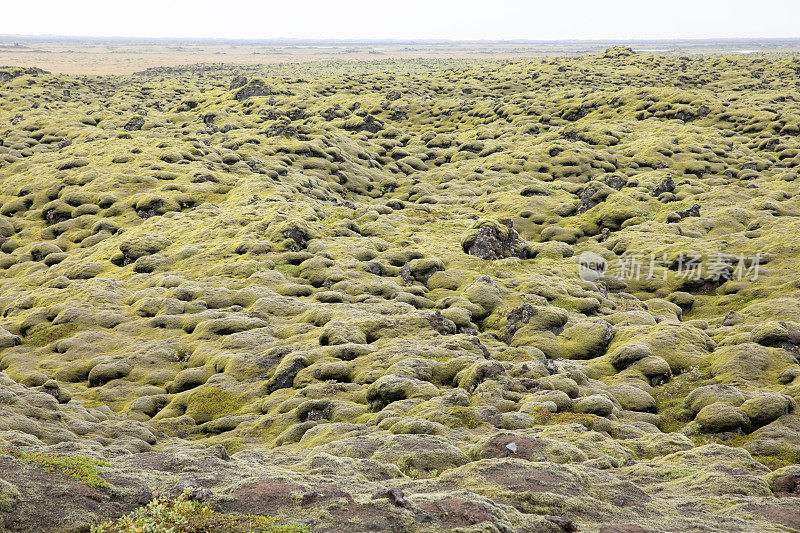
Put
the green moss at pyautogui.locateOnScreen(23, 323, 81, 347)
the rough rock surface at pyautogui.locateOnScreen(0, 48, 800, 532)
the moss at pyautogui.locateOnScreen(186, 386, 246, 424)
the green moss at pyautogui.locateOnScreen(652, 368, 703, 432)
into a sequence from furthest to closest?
the green moss at pyautogui.locateOnScreen(23, 323, 81, 347), the moss at pyautogui.locateOnScreen(186, 386, 246, 424), the green moss at pyautogui.locateOnScreen(652, 368, 703, 432), the rough rock surface at pyautogui.locateOnScreen(0, 48, 800, 532)

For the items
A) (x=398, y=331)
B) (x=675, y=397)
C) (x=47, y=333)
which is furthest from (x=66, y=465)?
(x=675, y=397)

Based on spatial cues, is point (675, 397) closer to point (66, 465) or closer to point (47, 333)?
point (66, 465)

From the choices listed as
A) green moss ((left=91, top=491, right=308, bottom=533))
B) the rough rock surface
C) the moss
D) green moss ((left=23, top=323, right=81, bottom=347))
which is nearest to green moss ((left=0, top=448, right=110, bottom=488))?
the rough rock surface

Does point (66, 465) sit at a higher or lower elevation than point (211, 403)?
higher

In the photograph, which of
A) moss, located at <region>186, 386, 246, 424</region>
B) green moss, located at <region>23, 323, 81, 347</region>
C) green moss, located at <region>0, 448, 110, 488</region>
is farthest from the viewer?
green moss, located at <region>23, 323, 81, 347</region>

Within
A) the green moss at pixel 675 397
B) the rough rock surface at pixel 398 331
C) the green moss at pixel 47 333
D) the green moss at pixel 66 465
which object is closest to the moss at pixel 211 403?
the rough rock surface at pixel 398 331

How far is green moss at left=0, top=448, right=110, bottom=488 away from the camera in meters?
11.3

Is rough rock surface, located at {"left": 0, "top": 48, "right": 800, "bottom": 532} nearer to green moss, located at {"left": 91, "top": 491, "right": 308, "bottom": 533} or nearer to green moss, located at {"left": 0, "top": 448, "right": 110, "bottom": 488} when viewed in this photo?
green moss, located at {"left": 0, "top": 448, "right": 110, "bottom": 488}

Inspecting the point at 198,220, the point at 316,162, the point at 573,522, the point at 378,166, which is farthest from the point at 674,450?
the point at 378,166

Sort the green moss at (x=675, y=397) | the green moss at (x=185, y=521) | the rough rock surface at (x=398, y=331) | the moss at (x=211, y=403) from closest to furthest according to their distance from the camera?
1. the green moss at (x=185, y=521)
2. the rough rock surface at (x=398, y=331)
3. the green moss at (x=675, y=397)
4. the moss at (x=211, y=403)

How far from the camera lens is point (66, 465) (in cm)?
1173

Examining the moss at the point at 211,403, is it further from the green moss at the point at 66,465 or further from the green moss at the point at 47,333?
the green moss at the point at 47,333

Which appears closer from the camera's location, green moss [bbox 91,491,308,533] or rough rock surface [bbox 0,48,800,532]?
green moss [bbox 91,491,308,533]

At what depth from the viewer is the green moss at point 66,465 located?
1133 cm
